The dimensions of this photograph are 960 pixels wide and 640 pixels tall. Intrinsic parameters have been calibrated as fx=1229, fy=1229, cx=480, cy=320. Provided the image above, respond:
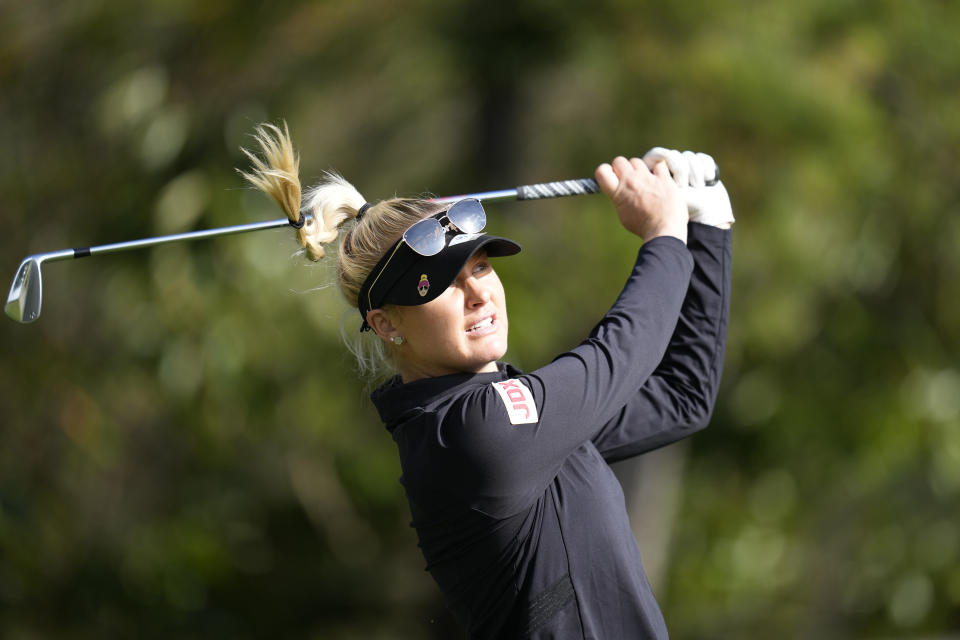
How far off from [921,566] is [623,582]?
27.5ft

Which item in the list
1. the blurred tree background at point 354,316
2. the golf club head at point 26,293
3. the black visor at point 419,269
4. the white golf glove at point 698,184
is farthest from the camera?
the blurred tree background at point 354,316

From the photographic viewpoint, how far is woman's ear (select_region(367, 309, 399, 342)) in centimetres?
232

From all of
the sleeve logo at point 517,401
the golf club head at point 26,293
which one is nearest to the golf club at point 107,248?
the golf club head at point 26,293

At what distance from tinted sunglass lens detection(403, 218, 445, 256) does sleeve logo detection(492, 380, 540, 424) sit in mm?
291

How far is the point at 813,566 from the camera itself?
10.9 m

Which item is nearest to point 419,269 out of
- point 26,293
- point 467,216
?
point 467,216

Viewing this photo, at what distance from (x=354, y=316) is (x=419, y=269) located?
3.53 m

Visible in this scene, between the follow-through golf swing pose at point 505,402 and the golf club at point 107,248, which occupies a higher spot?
the golf club at point 107,248

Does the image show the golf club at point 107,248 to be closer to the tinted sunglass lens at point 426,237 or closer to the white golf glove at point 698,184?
the white golf glove at point 698,184

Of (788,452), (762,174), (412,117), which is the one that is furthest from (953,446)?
(412,117)

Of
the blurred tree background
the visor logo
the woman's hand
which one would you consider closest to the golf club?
the woman's hand

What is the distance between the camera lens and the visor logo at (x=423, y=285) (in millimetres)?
2188

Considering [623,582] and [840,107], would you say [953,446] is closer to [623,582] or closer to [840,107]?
[840,107]

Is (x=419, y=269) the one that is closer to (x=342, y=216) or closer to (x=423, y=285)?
(x=423, y=285)
